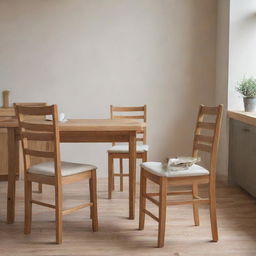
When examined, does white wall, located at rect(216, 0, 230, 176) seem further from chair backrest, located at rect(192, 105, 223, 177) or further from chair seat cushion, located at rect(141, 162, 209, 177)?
chair seat cushion, located at rect(141, 162, 209, 177)

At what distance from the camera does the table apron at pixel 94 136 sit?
11.3 feet

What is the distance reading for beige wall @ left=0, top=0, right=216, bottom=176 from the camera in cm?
509

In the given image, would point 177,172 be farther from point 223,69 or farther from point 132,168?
point 223,69

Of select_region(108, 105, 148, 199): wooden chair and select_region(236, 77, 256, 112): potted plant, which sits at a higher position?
select_region(236, 77, 256, 112): potted plant

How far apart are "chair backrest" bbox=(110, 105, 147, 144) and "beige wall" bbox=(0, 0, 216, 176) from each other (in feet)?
0.40

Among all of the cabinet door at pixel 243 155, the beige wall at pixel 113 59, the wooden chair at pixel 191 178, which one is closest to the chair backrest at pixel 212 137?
the wooden chair at pixel 191 178

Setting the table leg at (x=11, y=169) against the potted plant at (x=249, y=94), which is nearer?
the table leg at (x=11, y=169)

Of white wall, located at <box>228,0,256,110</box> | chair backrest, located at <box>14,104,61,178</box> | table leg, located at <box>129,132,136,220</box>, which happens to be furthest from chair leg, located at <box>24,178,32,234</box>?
white wall, located at <box>228,0,256,110</box>

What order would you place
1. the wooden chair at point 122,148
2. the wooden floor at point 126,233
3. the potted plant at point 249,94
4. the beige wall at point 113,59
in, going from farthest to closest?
the beige wall at point 113,59 → the potted plant at point 249,94 → the wooden chair at point 122,148 → the wooden floor at point 126,233

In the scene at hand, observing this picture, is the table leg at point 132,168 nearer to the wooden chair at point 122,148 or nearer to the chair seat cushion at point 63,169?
the chair seat cushion at point 63,169

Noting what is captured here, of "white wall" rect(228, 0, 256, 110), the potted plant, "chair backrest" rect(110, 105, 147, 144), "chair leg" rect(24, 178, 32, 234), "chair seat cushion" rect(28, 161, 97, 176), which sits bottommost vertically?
"chair leg" rect(24, 178, 32, 234)

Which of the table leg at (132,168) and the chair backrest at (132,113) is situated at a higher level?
the chair backrest at (132,113)

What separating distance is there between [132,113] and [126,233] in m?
2.12

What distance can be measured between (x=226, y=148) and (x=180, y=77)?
963 mm
